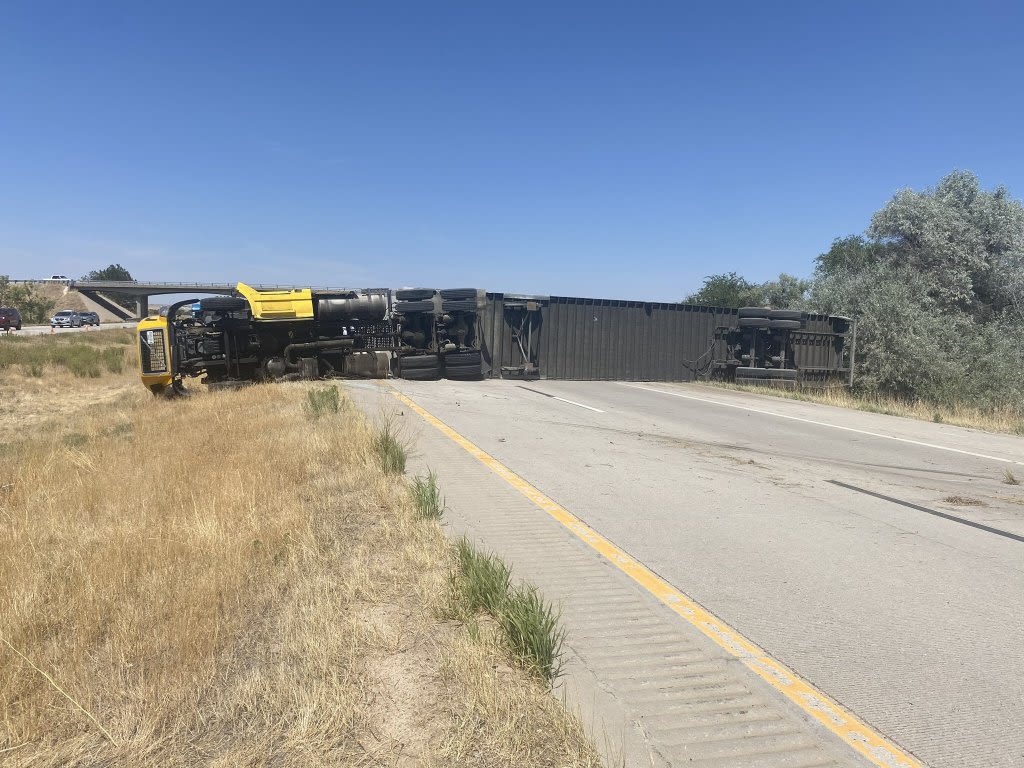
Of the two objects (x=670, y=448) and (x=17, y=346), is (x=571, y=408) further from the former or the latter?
(x=17, y=346)

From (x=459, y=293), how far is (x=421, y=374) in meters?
2.92

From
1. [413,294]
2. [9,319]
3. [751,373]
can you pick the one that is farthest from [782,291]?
[9,319]

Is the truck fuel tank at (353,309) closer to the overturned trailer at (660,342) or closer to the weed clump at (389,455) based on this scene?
the overturned trailer at (660,342)

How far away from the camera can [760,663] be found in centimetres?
416

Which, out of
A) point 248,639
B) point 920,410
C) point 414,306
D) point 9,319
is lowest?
point 920,410

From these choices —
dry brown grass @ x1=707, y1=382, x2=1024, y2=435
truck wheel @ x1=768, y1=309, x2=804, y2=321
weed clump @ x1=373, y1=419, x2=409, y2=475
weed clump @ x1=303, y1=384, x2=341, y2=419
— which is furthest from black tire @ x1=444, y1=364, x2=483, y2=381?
weed clump @ x1=373, y1=419, x2=409, y2=475

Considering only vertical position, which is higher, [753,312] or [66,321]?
[66,321]

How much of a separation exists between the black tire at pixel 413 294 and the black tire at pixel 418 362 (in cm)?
176

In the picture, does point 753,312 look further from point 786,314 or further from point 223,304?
point 223,304

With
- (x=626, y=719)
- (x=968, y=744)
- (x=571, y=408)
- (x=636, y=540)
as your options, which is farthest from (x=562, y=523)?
(x=571, y=408)

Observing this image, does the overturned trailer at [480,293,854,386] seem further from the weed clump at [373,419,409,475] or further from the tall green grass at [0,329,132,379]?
the tall green grass at [0,329,132,379]

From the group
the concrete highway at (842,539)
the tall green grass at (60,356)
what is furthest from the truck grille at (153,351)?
the tall green grass at (60,356)

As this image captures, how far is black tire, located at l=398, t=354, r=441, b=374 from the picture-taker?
22.0m

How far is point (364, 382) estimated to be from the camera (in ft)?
67.7
